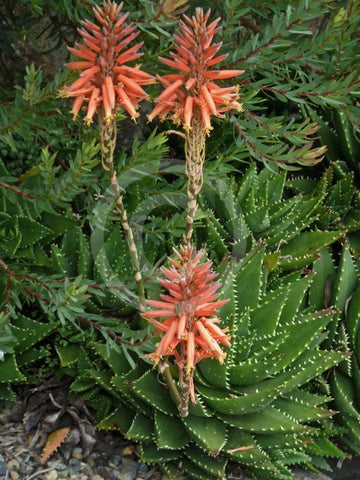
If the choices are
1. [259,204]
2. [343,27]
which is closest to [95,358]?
[259,204]

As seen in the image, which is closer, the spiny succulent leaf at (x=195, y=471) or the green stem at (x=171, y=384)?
the green stem at (x=171, y=384)

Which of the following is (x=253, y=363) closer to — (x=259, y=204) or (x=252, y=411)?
(x=252, y=411)

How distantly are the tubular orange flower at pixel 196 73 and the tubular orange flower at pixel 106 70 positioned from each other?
83 millimetres

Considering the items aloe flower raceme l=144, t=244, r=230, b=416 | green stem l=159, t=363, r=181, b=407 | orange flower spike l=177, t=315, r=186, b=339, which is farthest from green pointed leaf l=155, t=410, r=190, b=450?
orange flower spike l=177, t=315, r=186, b=339

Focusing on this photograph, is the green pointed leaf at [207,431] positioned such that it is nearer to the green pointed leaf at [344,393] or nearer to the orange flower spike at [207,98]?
the green pointed leaf at [344,393]

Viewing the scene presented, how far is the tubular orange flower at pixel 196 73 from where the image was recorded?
5.68 feet

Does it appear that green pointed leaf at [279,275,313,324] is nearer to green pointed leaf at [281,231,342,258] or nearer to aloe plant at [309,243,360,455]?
aloe plant at [309,243,360,455]

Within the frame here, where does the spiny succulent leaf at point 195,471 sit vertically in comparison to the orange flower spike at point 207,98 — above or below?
below

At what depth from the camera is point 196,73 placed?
5.80 ft

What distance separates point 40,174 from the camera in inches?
106

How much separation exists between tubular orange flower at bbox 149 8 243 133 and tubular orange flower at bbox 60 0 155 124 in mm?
83

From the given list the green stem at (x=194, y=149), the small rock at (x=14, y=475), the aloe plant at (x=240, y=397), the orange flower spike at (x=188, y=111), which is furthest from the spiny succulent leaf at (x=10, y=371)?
the orange flower spike at (x=188, y=111)

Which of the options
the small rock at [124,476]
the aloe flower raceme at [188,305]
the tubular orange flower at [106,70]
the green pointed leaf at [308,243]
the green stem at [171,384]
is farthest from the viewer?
the green pointed leaf at [308,243]

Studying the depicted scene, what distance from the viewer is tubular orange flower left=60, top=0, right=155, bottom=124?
1703mm
